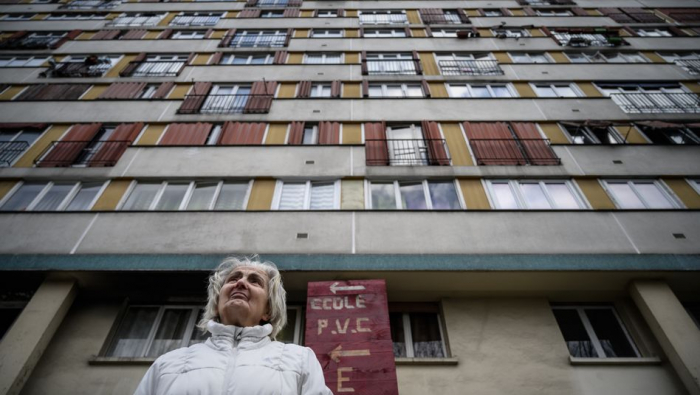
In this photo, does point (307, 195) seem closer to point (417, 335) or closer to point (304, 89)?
point (417, 335)

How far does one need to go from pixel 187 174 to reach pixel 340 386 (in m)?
7.32

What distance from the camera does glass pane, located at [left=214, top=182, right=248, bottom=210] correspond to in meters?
8.97

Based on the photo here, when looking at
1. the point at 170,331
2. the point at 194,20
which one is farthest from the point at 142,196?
the point at 194,20

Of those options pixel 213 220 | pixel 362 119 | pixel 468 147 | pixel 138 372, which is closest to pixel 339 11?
pixel 362 119

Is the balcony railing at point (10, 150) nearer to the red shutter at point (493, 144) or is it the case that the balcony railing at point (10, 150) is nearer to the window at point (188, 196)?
the window at point (188, 196)

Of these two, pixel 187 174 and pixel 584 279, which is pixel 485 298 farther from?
pixel 187 174

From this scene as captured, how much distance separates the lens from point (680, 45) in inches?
634

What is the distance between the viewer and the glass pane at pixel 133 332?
693cm

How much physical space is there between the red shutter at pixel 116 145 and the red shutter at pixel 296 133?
5.25 metres

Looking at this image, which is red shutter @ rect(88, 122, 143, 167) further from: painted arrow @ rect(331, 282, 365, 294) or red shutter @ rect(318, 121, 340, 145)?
painted arrow @ rect(331, 282, 365, 294)

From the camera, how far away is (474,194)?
361 inches

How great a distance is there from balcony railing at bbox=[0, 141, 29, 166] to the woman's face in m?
11.8

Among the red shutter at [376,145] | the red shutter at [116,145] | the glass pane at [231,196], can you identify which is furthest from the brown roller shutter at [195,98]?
the red shutter at [376,145]

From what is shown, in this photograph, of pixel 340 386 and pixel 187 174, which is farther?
pixel 187 174
